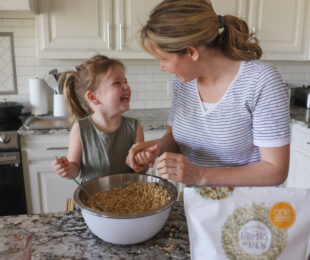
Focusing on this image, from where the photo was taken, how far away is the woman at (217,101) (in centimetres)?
93

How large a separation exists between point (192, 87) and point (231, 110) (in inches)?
8.6

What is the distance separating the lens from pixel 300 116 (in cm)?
242

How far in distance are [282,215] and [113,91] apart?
2.72 ft

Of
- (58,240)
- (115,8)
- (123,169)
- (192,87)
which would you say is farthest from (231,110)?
(115,8)

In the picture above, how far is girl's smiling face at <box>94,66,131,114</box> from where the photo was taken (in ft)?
4.22

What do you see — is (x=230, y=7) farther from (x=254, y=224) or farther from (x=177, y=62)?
(x=254, y=224)

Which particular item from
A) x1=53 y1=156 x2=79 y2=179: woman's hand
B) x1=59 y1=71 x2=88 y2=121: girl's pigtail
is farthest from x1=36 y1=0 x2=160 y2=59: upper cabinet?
x1=53 y1=156 x2=79 y2=179: woman's hand

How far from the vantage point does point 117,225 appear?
0.78 metres

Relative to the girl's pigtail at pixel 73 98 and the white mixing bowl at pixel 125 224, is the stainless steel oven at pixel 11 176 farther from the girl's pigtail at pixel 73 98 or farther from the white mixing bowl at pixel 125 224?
the white mixing bowl at pixel 125 224

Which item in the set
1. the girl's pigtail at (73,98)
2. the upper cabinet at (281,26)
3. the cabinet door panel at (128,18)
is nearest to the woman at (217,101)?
the girl's pigtail at (73,98)

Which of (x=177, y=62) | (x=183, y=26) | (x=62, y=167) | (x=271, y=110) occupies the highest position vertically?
(x=183, y=26)

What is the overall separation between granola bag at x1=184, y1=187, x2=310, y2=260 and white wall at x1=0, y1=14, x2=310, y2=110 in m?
2.09

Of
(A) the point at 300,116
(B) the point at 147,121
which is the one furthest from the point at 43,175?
(A) the point at 300,116

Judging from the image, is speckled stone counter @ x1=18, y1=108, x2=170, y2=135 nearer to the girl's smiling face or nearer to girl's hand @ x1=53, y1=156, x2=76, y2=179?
the girl's smiling face
